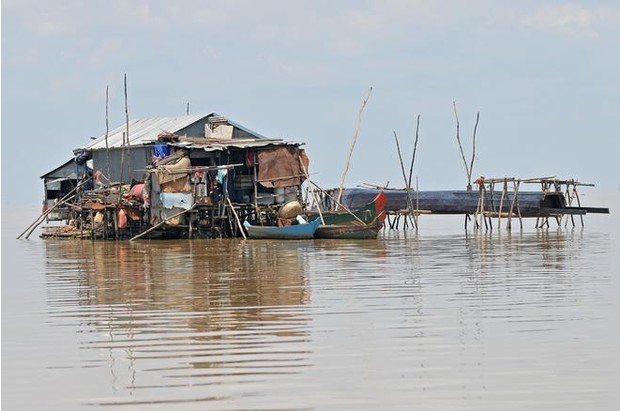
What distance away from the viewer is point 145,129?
4012cm

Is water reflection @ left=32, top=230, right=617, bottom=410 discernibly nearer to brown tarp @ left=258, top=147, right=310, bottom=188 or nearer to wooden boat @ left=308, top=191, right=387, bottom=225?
wooden boat @ left=308, top=191, right=387, bottom=225

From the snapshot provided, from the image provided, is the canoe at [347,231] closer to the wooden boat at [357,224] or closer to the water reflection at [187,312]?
the wooden boat at [357,224]

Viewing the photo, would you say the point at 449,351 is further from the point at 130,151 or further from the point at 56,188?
the point at 56,188

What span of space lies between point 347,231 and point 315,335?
64.5 ft

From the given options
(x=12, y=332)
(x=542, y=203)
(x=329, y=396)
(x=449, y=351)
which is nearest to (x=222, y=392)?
(x=329, y=396)

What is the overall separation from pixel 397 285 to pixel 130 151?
20593mm

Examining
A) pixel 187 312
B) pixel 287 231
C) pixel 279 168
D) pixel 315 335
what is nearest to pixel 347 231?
pixel 287 231

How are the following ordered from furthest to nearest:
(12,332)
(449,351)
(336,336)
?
(12,332) < (336,336) < (449,351)

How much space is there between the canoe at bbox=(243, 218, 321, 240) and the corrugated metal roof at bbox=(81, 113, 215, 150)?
5786 millimetres

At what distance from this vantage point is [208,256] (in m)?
26.2

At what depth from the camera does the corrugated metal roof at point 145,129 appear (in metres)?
37.8

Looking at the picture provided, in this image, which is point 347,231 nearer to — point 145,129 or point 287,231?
point 287,231

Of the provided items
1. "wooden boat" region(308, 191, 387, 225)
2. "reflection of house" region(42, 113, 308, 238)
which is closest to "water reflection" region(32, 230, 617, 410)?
"wooden boat" region(308, 191, 387, 225)

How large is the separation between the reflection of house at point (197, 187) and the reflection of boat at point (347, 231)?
98.1 inches
